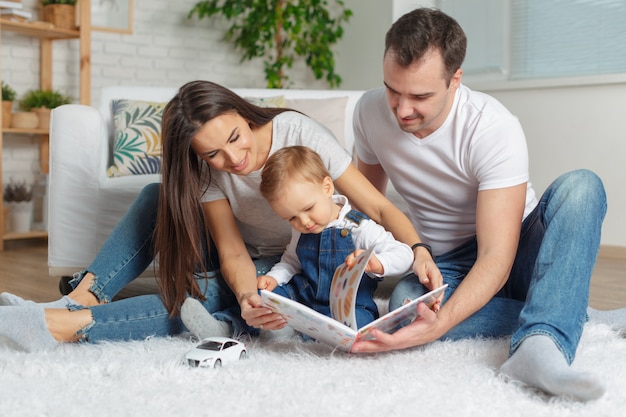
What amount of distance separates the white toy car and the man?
0.91ft

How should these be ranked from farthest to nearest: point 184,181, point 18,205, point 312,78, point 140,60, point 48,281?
point 312,78 → point 140,60 → point 18,205 → point 48,281 → point 184,181

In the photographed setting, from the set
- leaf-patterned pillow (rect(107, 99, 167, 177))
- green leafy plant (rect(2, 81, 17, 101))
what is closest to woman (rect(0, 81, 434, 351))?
leaf-patterned pillow (rect(107, 99, 167, 177))

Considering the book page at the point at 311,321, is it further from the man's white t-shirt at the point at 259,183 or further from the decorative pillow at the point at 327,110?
the decorative pillow at the point at 327,110

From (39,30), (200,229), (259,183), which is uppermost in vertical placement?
(39,30)

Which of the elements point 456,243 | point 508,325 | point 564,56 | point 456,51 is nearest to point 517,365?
point 508,325

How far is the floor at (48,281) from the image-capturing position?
2783 millimetres

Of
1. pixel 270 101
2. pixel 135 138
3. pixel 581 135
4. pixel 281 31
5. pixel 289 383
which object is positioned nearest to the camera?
pixel 289 383

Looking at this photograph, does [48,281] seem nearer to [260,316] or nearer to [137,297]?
[137,297]

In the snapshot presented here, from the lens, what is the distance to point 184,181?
1.86m

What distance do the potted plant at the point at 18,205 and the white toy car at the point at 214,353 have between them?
124 inches

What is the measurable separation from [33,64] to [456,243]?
11.8 feet

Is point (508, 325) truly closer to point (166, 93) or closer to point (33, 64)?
point (166, 93)

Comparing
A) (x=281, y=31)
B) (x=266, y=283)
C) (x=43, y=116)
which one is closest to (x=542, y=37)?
(x=281, y=31)

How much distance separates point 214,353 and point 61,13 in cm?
347
